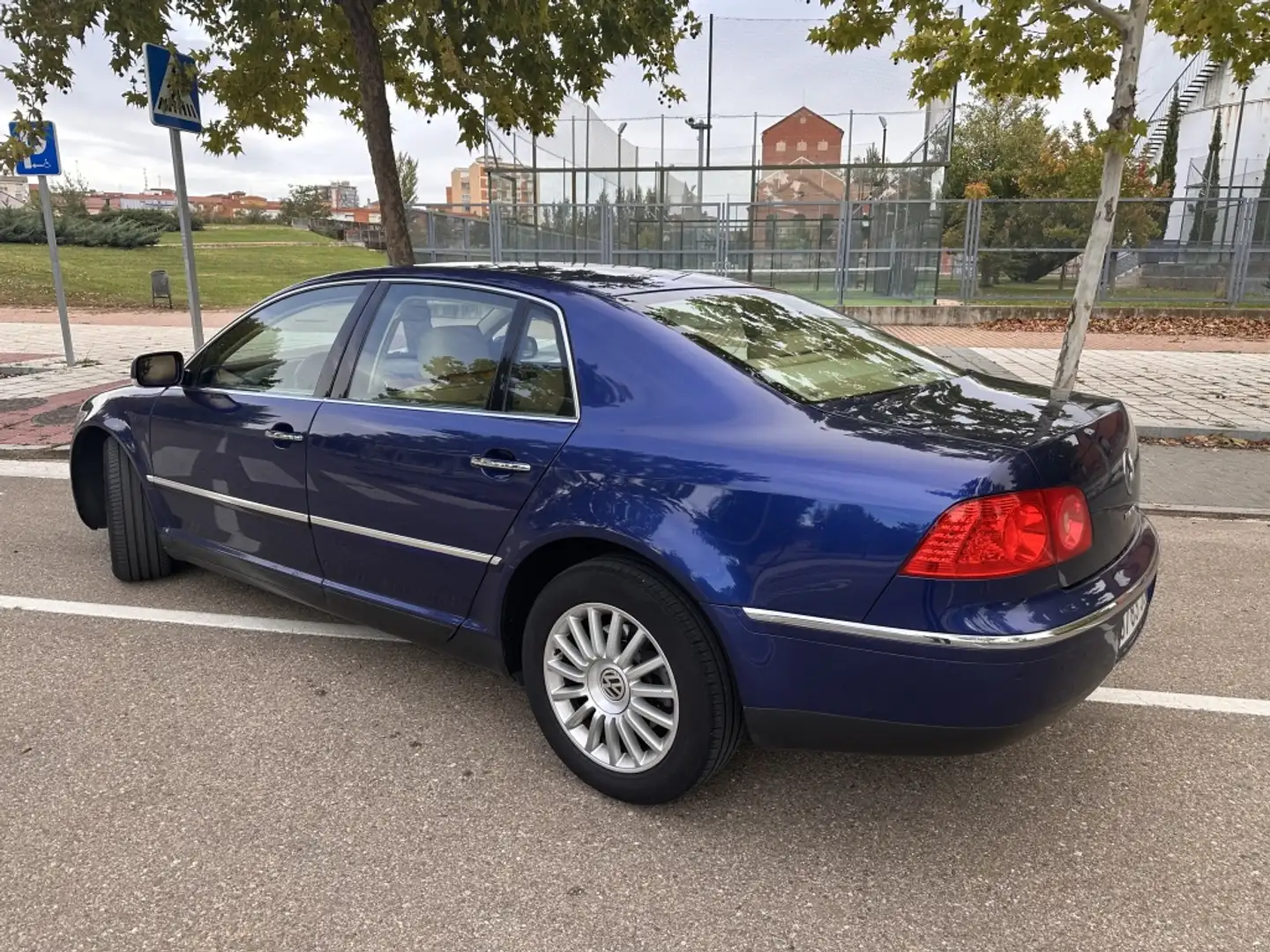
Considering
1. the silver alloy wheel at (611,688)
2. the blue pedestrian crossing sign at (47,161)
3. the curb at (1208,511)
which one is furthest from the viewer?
the blue pedestrian crossing sign at (47,161)

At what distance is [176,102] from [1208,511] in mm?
8128

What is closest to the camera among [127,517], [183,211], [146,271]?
[127,517]

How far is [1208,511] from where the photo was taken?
5828 mm

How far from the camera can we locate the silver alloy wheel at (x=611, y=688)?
2.57 meters

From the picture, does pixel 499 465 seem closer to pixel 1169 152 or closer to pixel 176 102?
pixel 176 102

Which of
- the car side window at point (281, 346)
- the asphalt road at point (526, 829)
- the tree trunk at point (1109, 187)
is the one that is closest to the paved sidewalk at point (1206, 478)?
the tree trunk at point (1109, 187)

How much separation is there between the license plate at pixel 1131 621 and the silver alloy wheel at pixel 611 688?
122 cm

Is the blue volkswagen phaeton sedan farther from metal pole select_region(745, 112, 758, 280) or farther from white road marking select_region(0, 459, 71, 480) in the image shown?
metal pole select_region(745, 112, 758, 280)

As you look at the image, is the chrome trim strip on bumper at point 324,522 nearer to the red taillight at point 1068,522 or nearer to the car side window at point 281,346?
the car side window at point 281,346

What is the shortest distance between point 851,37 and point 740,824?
295 inches

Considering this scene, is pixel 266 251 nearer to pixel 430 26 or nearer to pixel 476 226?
pixel 476 226

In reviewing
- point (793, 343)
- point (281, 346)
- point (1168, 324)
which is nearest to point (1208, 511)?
point (793, 343)

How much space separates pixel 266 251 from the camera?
45094mm

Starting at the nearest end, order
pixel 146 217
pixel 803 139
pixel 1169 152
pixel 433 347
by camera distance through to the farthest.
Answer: pixel 433 347 → pixel 803 139 → pixel 1169 152 → pixel 146 217
